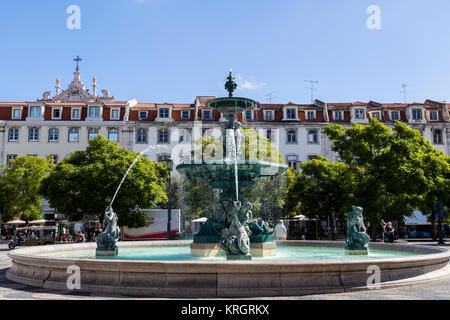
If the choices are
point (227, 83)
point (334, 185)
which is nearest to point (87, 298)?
point (227, 83)

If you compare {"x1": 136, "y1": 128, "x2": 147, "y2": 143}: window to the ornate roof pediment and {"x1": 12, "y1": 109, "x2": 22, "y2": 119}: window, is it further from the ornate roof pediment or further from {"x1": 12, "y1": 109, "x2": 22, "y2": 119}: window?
the ornate roof pediment

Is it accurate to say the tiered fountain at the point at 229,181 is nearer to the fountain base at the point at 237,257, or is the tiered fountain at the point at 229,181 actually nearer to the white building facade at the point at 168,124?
the fountain base at the point at 237,257

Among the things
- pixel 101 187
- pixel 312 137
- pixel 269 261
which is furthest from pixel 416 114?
pixel 269 261

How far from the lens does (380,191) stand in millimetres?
24938

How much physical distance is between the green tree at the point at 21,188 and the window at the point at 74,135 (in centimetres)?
703

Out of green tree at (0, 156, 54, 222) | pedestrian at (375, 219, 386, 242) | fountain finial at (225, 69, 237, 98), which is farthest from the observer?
green tree at (0, 156, 54, 222)

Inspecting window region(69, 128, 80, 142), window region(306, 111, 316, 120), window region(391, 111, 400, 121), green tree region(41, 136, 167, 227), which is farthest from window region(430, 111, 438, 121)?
window region(69, 128, 80, 142)

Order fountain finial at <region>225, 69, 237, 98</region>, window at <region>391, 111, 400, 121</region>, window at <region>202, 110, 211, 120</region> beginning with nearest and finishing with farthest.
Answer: fountain finial at <region>225, 69, 237, 98</region>, window at <region>202, 110, 211, 120</region>, window at <region>391, 111, 400, 121</region>

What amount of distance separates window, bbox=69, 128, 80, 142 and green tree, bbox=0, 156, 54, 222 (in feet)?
23.1

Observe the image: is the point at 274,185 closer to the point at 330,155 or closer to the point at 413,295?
the point at 330,155

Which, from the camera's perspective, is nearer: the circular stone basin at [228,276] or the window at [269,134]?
the circular stone basin at [228,276]

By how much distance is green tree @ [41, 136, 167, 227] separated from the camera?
28.9 metres

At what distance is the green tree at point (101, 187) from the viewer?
2886 centimetres

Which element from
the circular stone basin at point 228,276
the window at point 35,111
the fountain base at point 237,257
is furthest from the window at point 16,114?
the fountain base at point 237,257
